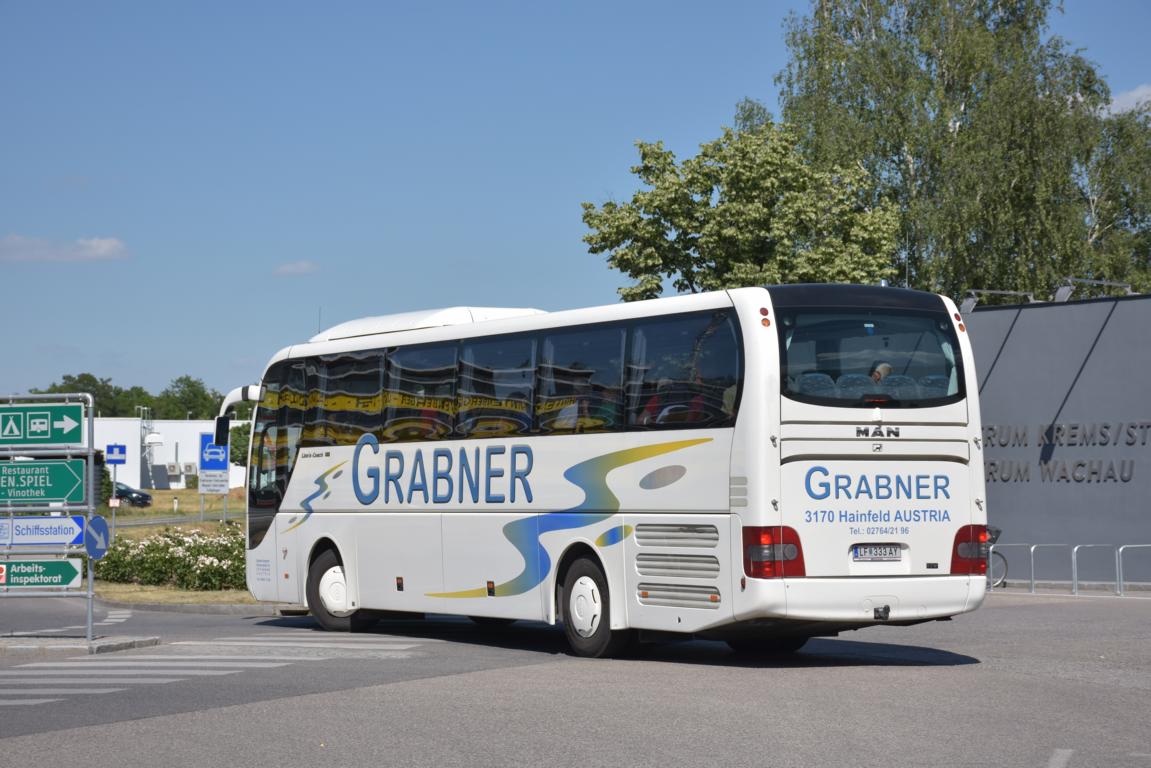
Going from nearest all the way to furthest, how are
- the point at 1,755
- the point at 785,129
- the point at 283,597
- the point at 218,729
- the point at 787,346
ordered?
the point at 1,755
the point at 218,729
the point at 787,346
the point at 283,597
the point at 785,129

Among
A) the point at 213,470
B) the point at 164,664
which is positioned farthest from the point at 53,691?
the point at 213,470

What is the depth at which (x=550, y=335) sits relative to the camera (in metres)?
16.9

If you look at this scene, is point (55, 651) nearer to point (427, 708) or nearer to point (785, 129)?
point (427, 708)

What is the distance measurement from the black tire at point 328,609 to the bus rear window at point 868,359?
8.00m

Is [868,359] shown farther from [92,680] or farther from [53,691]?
[53,691]

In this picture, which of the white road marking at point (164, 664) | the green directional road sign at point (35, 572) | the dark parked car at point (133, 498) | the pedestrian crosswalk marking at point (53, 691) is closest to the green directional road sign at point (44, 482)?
the green directional road sign at point (35, 572)

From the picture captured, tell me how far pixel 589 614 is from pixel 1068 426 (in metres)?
18.4

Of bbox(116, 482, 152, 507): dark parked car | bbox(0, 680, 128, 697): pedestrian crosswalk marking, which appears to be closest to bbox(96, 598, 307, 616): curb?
bbox(0, 680, 128, 697): pedestrian crosswalk marking

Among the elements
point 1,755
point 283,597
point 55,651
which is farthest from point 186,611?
point 1,755

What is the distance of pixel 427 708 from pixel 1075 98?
47.6 meters

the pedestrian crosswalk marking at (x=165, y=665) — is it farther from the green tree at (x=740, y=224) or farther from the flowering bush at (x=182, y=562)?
the green tree at (x=740, y=224)

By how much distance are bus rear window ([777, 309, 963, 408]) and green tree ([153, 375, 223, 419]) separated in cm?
17808

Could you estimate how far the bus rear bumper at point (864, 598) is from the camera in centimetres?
1395

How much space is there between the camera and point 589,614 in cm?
1606
